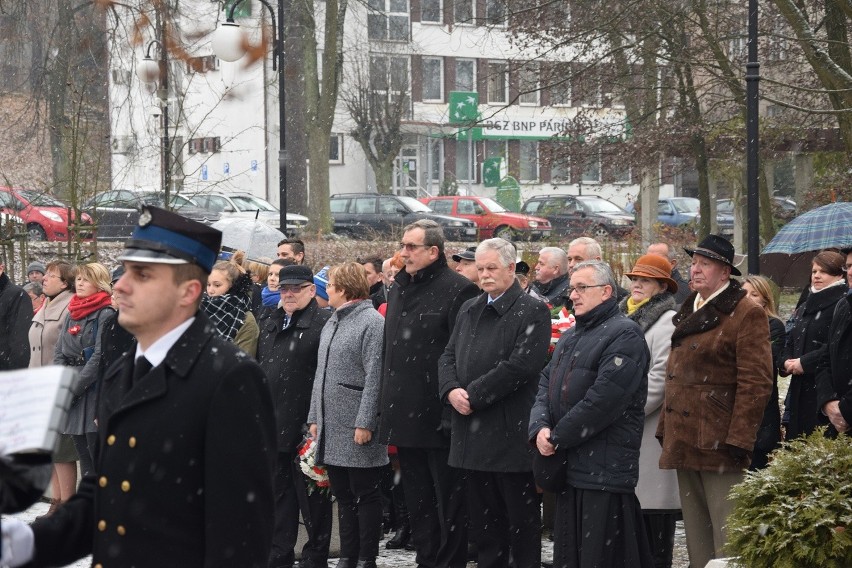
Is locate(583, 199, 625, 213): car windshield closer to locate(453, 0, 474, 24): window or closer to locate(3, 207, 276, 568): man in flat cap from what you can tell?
locate(453, 0, 474, 24): window

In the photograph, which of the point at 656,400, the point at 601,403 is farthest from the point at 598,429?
the point at 656,400

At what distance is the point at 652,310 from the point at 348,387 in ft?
6.81

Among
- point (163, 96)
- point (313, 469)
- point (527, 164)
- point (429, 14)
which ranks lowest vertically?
point (313, 469)

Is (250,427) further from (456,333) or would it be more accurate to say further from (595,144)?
(595,144)

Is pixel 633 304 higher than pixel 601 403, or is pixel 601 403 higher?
pixel 633 304

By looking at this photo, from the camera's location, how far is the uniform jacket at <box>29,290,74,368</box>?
10731 millimetres

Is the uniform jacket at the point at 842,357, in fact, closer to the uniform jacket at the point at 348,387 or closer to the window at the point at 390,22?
the uniform jacket at the point at 348,387

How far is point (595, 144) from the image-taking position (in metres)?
20.6

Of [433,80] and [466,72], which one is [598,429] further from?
[466,72]

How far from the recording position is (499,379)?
7.56m

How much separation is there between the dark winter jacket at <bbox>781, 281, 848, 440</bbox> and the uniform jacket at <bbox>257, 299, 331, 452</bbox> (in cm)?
320

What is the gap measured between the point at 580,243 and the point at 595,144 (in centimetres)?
1121

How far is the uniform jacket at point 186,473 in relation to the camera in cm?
358

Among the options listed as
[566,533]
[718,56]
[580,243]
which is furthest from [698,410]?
[718,56]
